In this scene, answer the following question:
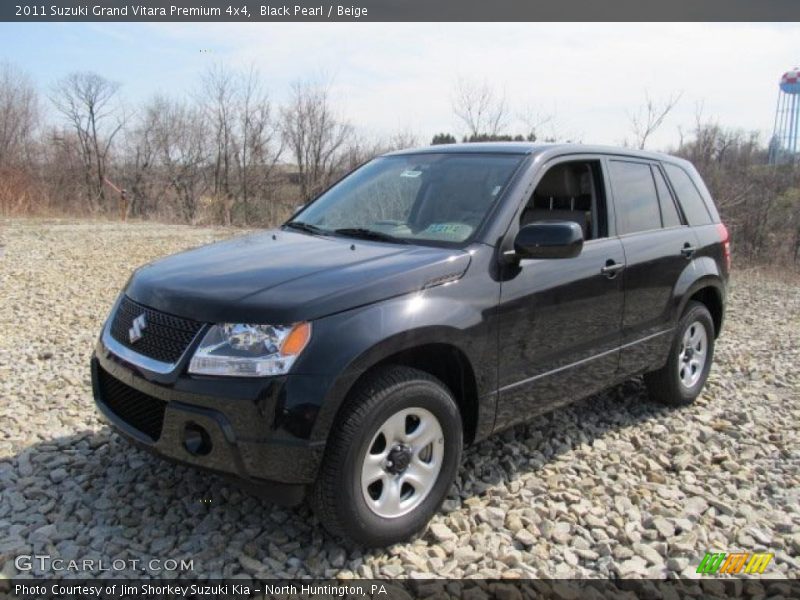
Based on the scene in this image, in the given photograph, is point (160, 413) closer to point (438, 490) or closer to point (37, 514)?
point (37, 514)

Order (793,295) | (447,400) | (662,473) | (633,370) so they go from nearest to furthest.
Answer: (447,400)
(662,473)
(633,370)
(793,295)

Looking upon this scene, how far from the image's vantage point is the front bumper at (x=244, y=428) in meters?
2.56

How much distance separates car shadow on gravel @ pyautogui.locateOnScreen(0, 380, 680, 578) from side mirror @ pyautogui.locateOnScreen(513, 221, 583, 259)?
132cm

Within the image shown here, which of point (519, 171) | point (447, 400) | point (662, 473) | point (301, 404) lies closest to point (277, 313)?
point (301, 404)

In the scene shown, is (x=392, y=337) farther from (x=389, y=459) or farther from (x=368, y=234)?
(x=368, y=234)

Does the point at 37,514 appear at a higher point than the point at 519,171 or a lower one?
lower

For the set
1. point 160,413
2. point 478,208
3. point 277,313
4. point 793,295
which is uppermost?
point 478,208

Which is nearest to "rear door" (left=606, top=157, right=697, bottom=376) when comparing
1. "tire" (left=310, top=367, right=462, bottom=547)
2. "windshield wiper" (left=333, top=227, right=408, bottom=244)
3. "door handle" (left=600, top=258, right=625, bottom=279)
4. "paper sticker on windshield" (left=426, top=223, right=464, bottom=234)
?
"door handle" (left=600, top=258, right=625, bottom=279)

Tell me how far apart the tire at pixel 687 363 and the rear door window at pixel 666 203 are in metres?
0.65

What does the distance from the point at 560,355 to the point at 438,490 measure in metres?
1.08

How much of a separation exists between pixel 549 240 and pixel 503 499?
4.56ft

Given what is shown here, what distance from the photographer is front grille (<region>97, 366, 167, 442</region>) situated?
9.27ft

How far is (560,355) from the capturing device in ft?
12.0

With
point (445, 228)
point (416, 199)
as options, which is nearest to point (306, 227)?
point (416, 199)
